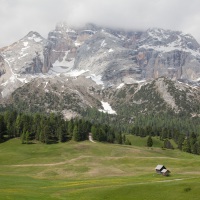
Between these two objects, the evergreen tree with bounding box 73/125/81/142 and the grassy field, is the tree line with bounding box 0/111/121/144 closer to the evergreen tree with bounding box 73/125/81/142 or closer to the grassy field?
the evergreen tree with bounding box 73/125/81/142

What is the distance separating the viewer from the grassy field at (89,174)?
5184 cm

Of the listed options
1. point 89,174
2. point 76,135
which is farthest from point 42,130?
point 89,174

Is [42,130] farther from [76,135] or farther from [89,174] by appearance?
[89,174]

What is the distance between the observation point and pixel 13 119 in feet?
604

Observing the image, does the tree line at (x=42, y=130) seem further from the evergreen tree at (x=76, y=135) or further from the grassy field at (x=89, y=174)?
the grassy field at (x=89, y=174)

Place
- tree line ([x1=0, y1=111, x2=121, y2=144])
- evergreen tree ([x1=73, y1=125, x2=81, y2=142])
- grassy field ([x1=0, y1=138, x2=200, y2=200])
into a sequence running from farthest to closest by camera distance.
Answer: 1. evergreen tree ([x1=73, y1=125, x2=81, y2=142])
2. tree line ([x1=0, y1=111, x2=121, y2=144])
3. grassy field ([x1=0, y1=138, x2=200, y2=200])

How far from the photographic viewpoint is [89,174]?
95.8 meters

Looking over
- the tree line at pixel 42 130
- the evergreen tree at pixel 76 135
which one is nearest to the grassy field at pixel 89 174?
the tree line at pixel 42 130

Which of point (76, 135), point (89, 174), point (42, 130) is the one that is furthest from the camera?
point (76, 135)

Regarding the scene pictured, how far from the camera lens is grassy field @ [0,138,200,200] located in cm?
5184

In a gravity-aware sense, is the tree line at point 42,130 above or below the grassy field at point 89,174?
above

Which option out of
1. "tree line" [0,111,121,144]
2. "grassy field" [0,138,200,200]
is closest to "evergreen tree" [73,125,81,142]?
"tree line" [0,111,121,144]

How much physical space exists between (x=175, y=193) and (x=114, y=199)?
9346mm

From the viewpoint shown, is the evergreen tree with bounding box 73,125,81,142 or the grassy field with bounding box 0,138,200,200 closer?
the grassy field with bounding box 0,138,200,200
